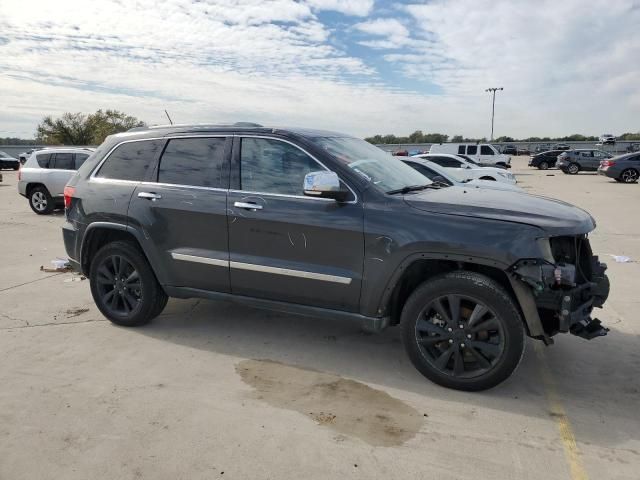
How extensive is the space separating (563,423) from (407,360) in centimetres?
126

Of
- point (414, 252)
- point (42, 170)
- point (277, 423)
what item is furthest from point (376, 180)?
point (42, 170)

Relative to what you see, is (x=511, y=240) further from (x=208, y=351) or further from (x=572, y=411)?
(x=208, y=351)

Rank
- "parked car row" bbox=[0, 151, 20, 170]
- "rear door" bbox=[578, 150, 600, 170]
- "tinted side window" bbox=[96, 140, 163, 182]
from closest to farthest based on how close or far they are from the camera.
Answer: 1. "tinted side window" bbox=[96, 140, 163, 182]
2. "rear door" bbox=[578, 150, 600, 170]
3. "parked car row" bbox=[0, 151, 20, 170]

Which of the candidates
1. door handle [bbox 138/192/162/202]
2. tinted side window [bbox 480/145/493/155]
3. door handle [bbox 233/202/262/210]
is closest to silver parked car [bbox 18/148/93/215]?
door handle [bbox 138/192/162/202]

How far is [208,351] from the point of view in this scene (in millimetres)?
4375

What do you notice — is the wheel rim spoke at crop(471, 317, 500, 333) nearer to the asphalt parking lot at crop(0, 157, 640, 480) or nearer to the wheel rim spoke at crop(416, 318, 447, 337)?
the wheel rim spoke at crop(416, 318, 447, 337)

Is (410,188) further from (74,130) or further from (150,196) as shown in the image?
(74,130)

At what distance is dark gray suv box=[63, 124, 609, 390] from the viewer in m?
3.43

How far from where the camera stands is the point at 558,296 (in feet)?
10.9

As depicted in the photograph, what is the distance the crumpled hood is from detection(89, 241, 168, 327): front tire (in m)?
2.49

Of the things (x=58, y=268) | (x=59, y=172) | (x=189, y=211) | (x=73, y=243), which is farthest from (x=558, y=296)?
(x=59, y=172)

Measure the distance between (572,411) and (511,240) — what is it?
1211mm

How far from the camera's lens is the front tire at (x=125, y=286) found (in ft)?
15.4

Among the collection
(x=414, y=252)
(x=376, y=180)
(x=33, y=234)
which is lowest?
(x=33, y=234)
